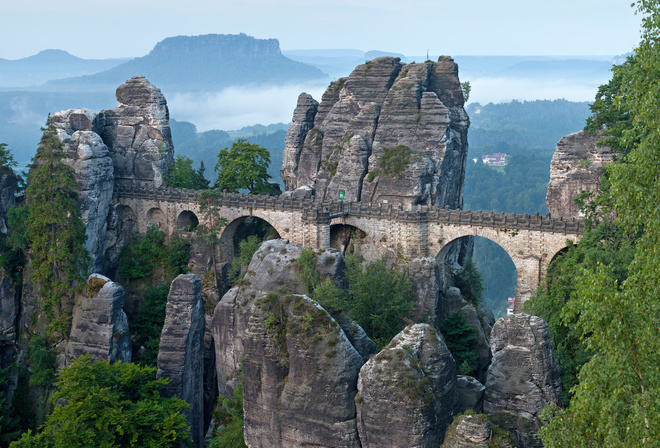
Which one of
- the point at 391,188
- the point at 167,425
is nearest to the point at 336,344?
the point at 167,425

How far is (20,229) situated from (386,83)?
1051 inches

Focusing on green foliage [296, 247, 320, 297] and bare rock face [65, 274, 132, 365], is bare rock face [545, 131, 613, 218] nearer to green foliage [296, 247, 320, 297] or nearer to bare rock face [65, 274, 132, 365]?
green foliage [296, 247, 320, 297]

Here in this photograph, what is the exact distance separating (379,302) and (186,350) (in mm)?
10173

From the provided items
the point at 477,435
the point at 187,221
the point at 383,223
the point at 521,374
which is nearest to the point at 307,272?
the point at 383,223

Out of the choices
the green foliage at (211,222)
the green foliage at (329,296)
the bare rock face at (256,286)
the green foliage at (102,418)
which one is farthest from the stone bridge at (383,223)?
the green foliage at (102,418)

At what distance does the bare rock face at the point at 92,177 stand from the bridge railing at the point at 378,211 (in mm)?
3908

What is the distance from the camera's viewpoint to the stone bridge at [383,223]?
42.5 meters

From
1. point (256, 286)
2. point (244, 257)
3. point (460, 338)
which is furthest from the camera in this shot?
point (244, 257)

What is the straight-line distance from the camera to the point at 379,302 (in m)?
36.4

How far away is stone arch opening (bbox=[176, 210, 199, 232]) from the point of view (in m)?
52.4

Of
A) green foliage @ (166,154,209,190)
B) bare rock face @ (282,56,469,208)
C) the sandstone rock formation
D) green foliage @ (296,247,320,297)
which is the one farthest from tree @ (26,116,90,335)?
bare rock face @ (282,56,469,208)

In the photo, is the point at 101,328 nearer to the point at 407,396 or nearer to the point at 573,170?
the point at 407,396

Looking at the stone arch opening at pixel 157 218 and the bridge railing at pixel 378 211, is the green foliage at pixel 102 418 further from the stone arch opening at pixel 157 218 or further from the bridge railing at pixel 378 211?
the stone arch opening at pixel 157 218

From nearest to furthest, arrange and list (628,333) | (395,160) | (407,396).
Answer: (628,333) → (407,396) → (395,160)
